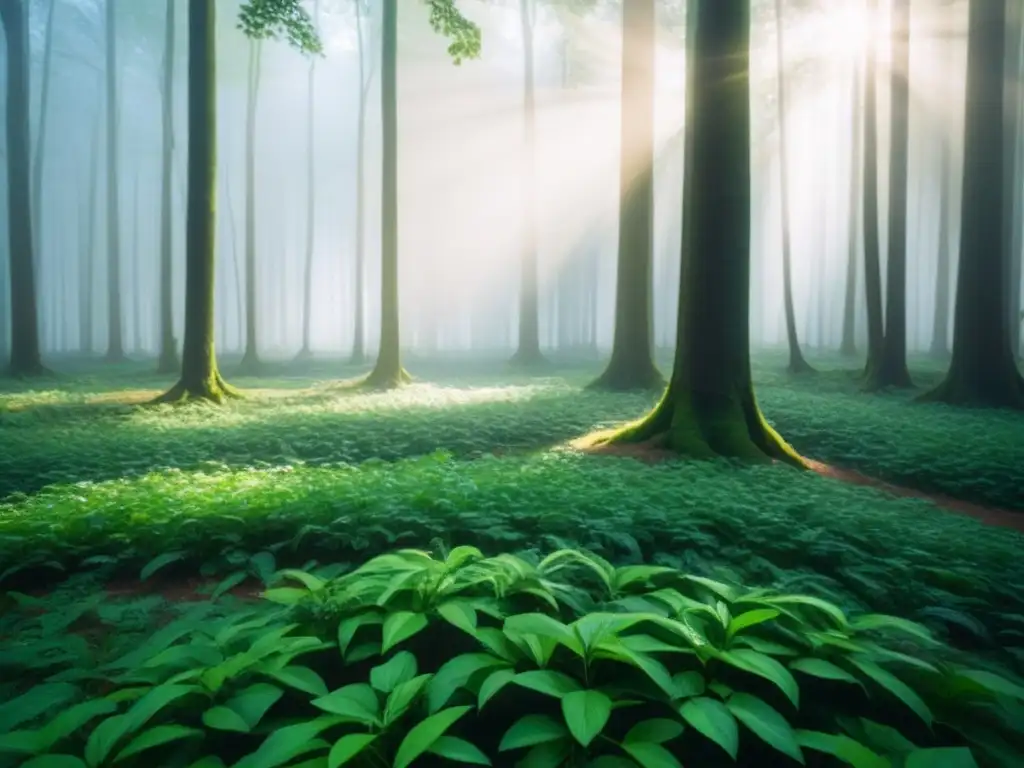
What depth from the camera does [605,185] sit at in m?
37.4

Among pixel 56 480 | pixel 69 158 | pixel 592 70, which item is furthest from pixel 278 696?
pixel 69 158

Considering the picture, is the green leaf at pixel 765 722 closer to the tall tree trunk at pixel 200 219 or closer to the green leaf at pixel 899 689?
the green leaf at pixel 899 689

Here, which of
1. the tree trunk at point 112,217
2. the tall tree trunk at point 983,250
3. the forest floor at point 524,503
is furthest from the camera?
the tree trunk at point 112,217

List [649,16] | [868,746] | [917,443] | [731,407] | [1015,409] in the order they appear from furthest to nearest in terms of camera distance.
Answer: [649,16], [1015,409], [917,443], [731,407], [868,746]

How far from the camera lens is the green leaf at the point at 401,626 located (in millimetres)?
2244

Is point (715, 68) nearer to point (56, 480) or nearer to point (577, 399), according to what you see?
point (577, 399)

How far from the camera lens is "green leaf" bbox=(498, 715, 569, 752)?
182 cm

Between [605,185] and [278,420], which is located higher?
[605,185]

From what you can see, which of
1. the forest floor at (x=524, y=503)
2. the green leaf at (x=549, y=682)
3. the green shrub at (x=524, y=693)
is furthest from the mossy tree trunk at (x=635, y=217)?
the green leaf at (x=549, y=682)

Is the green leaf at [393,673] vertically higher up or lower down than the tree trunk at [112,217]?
lower down

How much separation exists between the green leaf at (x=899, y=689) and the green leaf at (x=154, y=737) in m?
2.05

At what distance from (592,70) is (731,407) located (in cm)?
2451

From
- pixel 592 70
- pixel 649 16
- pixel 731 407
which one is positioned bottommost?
pixel 731 407

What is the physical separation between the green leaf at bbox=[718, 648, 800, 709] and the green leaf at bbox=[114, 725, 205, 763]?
1611 millimetres
